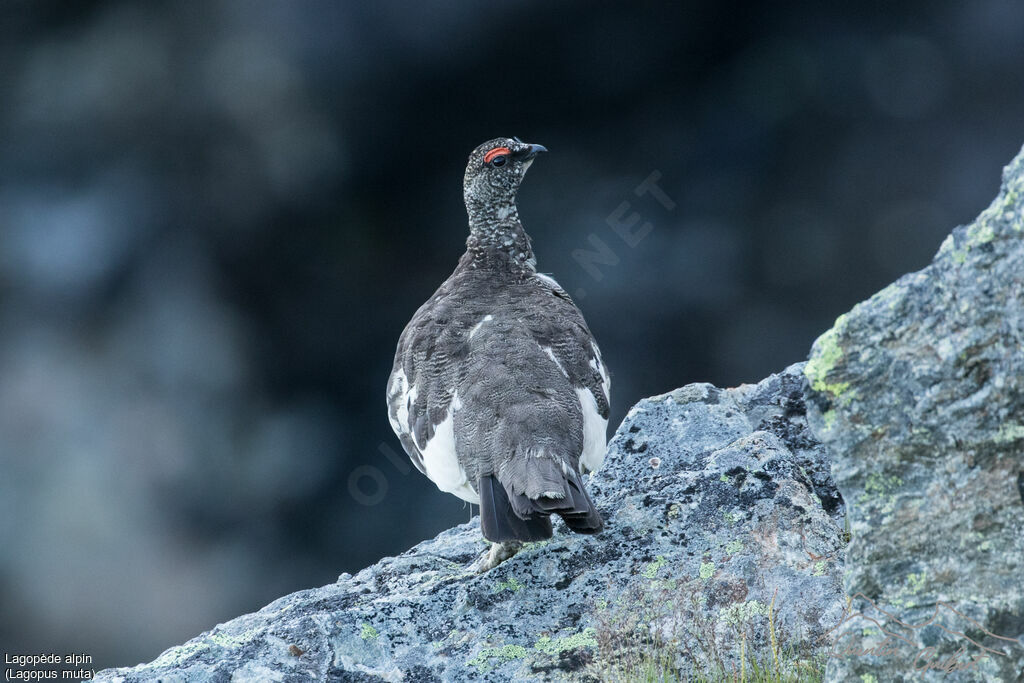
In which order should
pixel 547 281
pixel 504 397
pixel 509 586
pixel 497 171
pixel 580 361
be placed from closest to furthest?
pixel 509 586
pixel 504 397
pixel 580 361
pixel 547 281
pixel 497 171

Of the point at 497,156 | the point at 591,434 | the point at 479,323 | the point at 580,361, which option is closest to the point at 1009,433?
the point at 591,434

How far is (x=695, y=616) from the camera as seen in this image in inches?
143

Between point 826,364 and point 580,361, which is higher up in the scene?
point 580,361

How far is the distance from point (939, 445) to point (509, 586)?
6.32 ft

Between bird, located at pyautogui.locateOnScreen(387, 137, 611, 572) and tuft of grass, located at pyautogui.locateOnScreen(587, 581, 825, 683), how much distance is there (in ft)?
1.37

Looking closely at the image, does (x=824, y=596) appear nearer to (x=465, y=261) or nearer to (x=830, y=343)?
(x=830, y=343)

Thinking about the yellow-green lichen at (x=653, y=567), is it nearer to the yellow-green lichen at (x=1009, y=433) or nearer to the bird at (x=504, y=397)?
the bird at (x=504, y=397)

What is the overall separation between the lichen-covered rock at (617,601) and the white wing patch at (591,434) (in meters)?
0.45

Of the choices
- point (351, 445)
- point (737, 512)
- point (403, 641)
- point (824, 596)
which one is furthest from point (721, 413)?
point (351, 445)

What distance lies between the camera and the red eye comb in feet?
21.4

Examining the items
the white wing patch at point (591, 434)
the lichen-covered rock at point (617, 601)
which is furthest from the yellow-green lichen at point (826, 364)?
the white wing patch at point (591, 434)

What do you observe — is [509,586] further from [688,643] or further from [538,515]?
[688,643]

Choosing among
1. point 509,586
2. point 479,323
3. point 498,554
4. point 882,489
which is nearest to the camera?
point 882,489

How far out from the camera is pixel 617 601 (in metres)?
3.79
